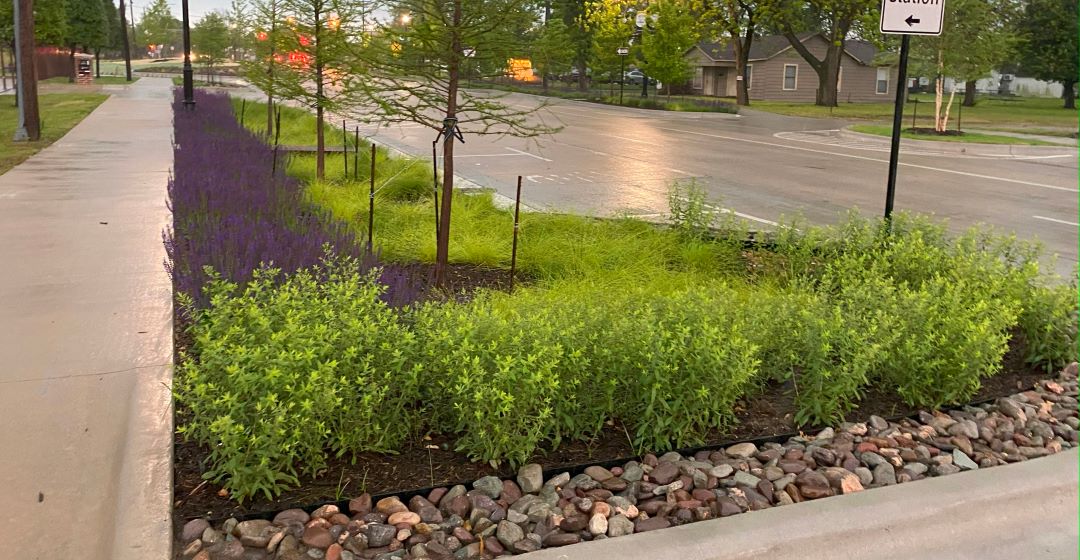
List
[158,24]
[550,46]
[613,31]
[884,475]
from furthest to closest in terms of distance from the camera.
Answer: [158,24], [613,31], [550,46], [884,475]

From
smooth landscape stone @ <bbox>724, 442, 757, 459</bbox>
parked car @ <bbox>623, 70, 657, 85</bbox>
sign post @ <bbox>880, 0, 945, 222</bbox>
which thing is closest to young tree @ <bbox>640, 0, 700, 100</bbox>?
parked car @ <bbox>623, 70, 657, 85</bbox>

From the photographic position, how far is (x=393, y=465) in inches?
147

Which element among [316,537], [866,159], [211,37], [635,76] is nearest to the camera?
[316,537]

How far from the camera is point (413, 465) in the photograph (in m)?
3.75

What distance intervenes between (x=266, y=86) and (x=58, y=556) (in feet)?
36.6

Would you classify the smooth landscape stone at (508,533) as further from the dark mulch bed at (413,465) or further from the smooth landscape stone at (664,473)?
the smooth landscape stone at (664,473)

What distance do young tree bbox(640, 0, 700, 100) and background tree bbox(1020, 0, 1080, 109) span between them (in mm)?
22394

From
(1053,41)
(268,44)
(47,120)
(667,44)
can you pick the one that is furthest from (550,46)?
(1053,41)

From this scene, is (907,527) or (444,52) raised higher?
(444,52)

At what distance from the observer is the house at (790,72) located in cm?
5662

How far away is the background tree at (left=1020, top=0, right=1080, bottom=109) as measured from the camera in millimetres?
51656

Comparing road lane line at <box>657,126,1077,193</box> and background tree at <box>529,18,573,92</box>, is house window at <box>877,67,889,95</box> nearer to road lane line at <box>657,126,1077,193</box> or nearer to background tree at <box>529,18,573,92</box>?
road lane line at <box>657,126,1077,193</box>

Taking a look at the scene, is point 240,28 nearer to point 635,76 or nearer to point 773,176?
point 773,176

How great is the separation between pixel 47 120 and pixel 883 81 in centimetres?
5018
